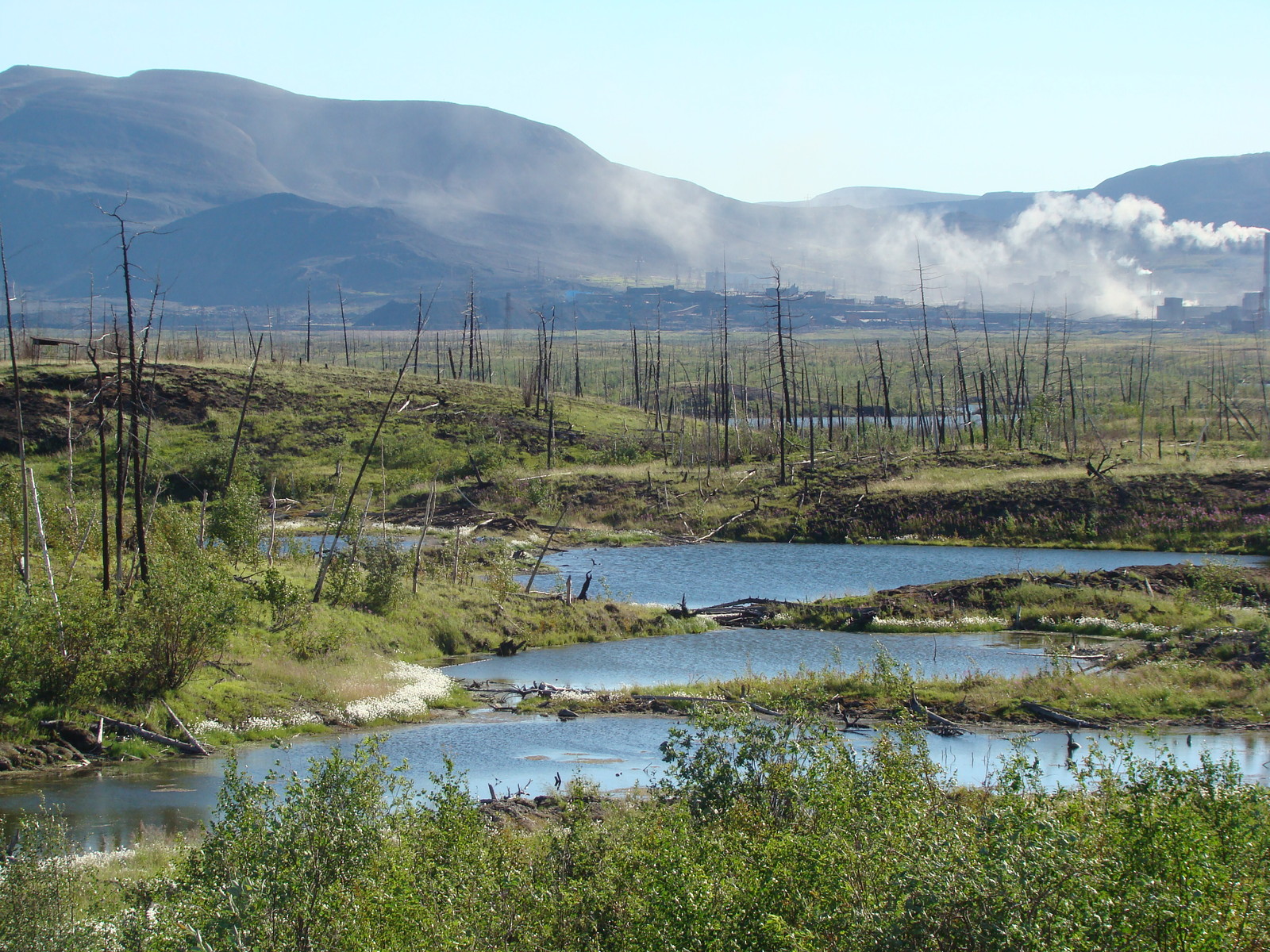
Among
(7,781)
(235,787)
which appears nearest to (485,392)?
(7,781)

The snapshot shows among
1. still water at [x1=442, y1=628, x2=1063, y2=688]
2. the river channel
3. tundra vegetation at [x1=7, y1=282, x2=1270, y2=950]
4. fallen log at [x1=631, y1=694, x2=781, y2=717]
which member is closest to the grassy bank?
tundra vegetation at [x1=7, y1=282, x2=1270, y2=950]

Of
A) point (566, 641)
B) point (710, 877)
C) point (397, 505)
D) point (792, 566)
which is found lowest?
point (792, 566)

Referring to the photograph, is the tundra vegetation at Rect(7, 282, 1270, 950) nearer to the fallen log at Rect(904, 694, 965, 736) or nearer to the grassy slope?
the grassy slope

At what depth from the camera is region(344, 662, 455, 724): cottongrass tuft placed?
2544cm

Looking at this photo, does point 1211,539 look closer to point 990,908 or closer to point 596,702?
point 596,702

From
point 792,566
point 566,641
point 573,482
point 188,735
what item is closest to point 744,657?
point 566,641

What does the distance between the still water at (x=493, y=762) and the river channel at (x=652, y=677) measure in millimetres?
50

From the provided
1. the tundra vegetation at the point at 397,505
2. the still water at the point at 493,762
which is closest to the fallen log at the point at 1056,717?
the still water at the point at 493,762

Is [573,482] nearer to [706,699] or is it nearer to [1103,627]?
[1103,627]

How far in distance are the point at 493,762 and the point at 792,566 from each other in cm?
2916

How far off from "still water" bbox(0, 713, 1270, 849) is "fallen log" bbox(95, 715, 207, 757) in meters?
0.39

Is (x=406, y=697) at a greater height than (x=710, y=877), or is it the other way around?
(x=710, y=877)

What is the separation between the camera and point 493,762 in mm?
22312

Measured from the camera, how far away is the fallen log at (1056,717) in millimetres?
23156
